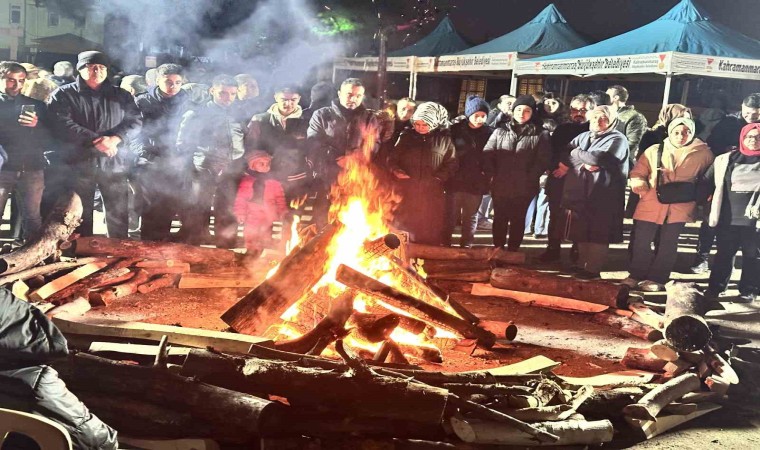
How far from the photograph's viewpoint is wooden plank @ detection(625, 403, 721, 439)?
445cm

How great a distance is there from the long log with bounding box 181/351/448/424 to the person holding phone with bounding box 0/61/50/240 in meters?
5.12

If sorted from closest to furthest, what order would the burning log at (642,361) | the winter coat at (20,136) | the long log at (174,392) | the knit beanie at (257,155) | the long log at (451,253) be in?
the long log at (174,392)
the burning log at (642,361)
the long log at (451,253)
the winter coat at (20,136)
the knit beanie at (257,155)

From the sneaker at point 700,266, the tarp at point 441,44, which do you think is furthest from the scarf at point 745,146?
the tarp at point 441,44

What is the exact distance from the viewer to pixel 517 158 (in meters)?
8.98

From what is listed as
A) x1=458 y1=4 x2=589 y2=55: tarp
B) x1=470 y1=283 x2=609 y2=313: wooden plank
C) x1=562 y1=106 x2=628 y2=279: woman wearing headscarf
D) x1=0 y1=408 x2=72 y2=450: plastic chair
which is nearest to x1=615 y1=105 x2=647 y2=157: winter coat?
x1=562 y1=106 x2=628 y2=279: woman wearing headscarf

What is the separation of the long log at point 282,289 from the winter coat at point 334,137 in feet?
8.09

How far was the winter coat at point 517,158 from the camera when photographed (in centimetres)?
894

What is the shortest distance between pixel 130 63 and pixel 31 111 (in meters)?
10.5

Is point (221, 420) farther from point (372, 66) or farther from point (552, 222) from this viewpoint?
point (372, 66)

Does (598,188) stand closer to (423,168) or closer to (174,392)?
(423,168)

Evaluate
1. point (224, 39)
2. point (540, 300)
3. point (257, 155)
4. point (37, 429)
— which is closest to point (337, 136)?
point (257, 155)

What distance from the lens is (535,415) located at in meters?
4.06

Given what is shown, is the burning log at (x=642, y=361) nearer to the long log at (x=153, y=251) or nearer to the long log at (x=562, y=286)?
the long log at (x=562, y=286)

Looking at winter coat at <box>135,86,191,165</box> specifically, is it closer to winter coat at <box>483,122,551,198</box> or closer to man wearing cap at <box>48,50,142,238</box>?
man wearing cap at <box>48,50,142,238</box>
